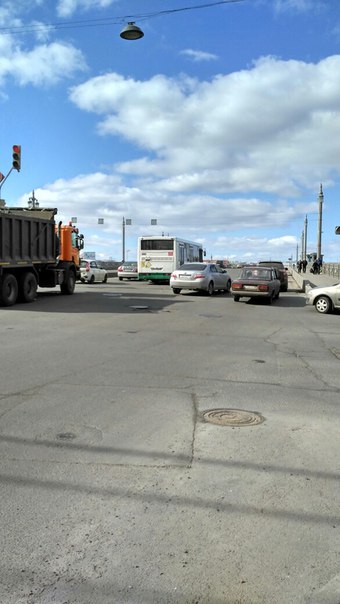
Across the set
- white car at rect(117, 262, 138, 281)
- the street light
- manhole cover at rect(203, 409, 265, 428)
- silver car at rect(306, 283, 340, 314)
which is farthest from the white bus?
manhole cover at rect(203, 409, 265, 428)

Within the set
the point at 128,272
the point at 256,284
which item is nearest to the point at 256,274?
the point at 256,284

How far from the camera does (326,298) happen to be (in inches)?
710

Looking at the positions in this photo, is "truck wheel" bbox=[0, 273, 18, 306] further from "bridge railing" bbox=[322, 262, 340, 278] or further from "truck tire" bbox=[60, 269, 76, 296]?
"bridge railing" bbox=[322, 262, 340, 278]

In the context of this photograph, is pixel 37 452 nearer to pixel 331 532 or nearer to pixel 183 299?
pixel 331 532

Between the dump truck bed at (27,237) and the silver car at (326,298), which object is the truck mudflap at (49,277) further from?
the silver car at (326,298)

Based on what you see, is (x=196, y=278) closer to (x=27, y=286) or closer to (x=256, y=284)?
(x=256, y=284)

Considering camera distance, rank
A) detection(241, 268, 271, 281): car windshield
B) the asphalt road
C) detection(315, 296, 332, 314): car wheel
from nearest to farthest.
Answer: the asphalt road, detection(315, 296, 332, 314): car wheel, detection(241, 268, 271, 281): car windshield

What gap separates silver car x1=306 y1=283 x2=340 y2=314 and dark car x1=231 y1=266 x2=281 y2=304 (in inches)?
98.9

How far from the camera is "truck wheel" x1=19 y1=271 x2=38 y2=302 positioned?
18.9 meters

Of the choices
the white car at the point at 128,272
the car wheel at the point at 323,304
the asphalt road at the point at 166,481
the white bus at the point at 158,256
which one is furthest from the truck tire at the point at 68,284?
the white car at the point at 128,272

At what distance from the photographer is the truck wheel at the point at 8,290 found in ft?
56.4

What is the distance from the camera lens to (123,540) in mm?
3123

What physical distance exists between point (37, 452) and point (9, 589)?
1858 millimetres

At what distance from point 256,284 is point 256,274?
119 cm
